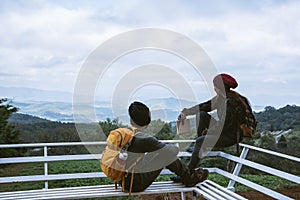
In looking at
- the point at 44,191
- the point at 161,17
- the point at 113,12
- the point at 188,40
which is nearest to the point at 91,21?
the point at 113,12

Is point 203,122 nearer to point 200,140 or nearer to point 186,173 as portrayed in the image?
point 200,140

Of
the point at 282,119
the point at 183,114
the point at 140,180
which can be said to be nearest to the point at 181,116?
the point at 183,114

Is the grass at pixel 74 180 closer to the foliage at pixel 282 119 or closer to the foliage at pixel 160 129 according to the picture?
the foliage at pixel 282 119

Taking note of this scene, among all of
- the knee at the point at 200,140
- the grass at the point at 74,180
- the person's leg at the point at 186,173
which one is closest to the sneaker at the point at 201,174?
the person's leg at the point at 186,173

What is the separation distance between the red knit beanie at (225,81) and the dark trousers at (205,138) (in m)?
0.30

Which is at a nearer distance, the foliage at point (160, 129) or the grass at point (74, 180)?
the foliage at point (160, 129)

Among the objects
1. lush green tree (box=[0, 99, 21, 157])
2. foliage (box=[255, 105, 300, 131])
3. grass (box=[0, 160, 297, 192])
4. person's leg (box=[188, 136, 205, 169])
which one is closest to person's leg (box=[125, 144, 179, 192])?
person's leg (box=[188, 136, 205, 169])

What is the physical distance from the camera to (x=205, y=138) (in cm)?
291

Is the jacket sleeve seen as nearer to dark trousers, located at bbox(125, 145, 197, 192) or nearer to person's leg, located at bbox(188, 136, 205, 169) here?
person's leg, located at bbox(188, 136, 205, 169)

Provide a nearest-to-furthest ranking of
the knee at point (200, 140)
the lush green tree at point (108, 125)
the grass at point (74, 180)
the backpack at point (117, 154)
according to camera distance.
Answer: the backpack at point (117, 154) < the knee at point (200, 140) < the lush green tree at point (108, 125) < the grass at point (74, 180)

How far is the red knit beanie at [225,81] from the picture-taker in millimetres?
→ 2920

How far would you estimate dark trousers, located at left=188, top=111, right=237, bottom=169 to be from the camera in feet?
9.37

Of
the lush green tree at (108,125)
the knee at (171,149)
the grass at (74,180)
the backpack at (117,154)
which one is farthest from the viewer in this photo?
the grass at (74,180)

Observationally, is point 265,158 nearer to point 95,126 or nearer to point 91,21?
point 95,126
